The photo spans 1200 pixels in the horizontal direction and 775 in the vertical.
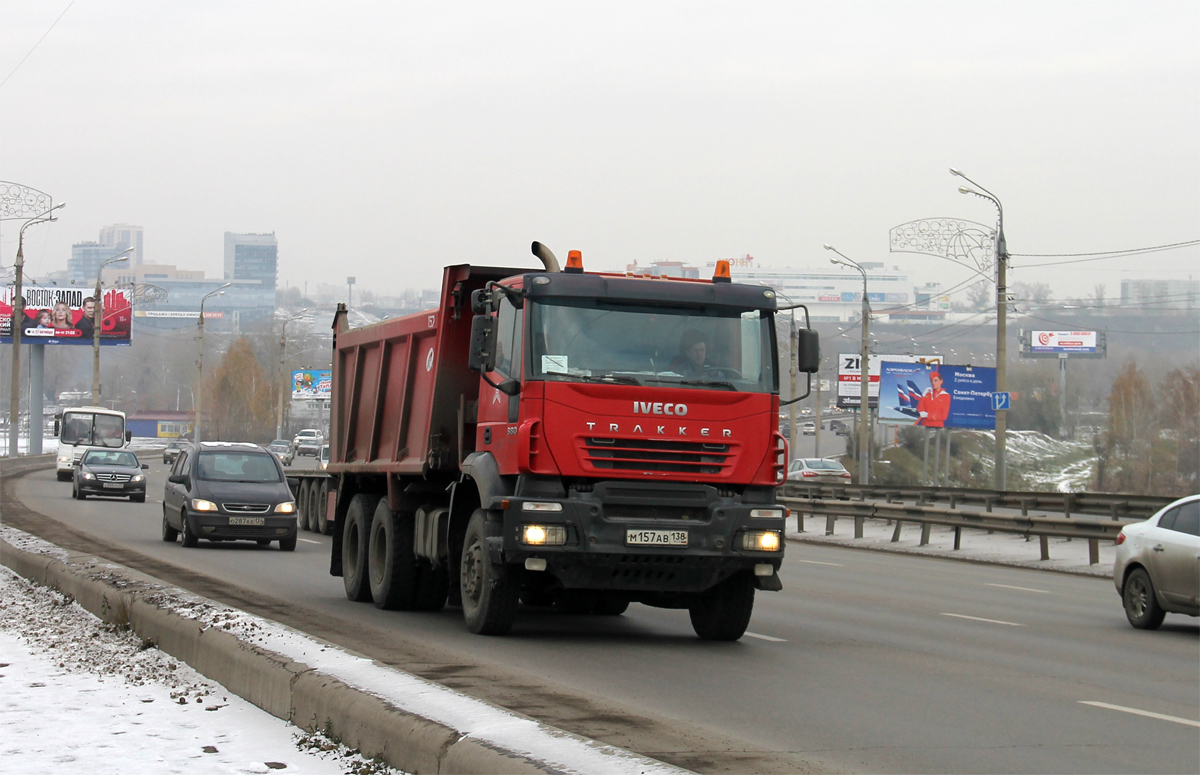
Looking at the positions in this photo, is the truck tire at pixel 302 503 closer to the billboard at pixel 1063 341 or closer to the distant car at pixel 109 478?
the distant car at pixel 109 478

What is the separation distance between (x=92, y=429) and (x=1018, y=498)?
3807 centimetres

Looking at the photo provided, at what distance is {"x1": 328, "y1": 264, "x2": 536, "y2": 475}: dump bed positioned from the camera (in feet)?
41.9

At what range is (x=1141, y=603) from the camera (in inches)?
585

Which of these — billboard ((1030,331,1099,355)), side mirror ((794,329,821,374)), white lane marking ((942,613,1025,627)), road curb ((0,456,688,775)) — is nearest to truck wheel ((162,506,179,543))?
road curb ((0,456,688,775))

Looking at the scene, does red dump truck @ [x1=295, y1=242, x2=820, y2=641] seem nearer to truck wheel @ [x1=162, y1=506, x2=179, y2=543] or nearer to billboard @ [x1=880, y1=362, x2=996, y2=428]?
truck wheel @ [x1=162, y1=506, x2=179, y2=543]

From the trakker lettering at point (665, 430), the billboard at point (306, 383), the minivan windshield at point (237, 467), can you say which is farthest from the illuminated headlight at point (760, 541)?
the billboard at point (306, 383)

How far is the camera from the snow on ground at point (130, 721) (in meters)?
6.47

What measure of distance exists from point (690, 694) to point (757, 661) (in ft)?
6.17

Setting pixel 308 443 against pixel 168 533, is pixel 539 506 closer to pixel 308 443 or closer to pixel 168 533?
pixel 168 533

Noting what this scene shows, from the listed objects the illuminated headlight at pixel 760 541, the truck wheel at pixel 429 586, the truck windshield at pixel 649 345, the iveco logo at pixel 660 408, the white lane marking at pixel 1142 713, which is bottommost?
the white lane marking at pixel 1142 713

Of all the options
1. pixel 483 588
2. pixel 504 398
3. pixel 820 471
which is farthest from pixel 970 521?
pixel 820 471

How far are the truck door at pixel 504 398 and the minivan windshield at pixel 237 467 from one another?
493 inches

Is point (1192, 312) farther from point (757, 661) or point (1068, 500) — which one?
point (757, 661)

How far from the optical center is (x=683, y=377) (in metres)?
11.2
